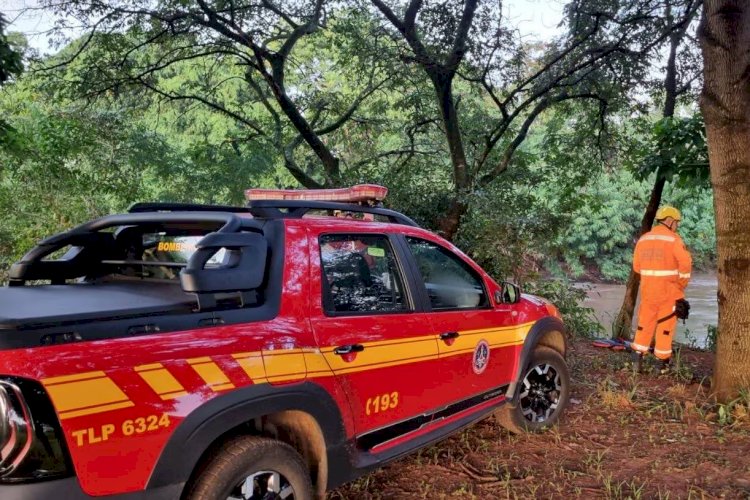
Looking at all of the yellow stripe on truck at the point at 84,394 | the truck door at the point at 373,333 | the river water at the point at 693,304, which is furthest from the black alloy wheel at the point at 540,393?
the river water at the point at 693,304

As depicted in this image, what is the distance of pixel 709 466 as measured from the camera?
3803 mm

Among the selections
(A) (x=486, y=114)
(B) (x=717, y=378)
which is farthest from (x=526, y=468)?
(A) (x=486, y=114)

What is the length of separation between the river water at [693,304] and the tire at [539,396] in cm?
1105

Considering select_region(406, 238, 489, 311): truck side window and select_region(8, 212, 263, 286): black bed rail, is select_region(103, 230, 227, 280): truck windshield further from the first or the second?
select_region(406, 238, 489, 311): truck side window

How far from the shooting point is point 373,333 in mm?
3086

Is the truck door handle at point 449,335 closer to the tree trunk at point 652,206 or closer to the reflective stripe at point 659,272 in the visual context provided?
the reflective stripe at point 659,272

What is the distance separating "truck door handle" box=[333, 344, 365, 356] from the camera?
9.39ft

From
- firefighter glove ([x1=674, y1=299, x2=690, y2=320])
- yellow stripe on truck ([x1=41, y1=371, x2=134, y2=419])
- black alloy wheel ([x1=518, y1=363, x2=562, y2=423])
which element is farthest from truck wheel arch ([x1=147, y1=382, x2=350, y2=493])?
firefighter glove ([x1=674, y1=299, x2=690, y2=320])

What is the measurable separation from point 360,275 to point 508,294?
1.45m

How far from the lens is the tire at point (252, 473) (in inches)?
91.2

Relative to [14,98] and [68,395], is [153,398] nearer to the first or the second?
[68,395]

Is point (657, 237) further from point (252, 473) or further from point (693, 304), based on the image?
point (693, 304)

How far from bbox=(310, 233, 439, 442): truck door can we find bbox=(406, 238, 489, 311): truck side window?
0.82 feet

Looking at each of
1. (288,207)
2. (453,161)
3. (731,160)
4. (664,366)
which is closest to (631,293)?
(453,161)
